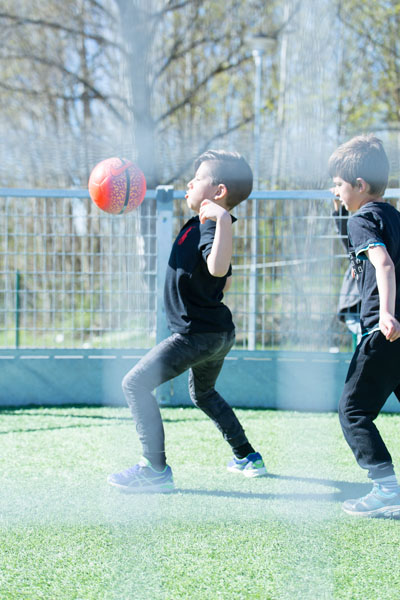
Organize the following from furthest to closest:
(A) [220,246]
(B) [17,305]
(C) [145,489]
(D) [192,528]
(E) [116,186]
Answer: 1. (B) [17,305]
2. (E) [116,186]
3. (C) [145,489]
4. (A) [220,246]
5. (D) [192,528]

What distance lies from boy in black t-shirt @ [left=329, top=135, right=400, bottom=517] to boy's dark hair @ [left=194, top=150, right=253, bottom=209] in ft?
1.35

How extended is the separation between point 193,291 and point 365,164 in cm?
81

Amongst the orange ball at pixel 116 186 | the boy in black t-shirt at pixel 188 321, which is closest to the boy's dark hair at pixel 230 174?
the boy in black t-shirt at pixel 188 321

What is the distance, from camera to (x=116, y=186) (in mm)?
3146

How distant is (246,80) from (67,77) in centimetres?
394

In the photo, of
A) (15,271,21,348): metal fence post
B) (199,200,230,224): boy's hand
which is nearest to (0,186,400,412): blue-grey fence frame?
(15,271,21,348): metal fence post

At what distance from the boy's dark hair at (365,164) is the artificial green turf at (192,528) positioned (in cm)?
121

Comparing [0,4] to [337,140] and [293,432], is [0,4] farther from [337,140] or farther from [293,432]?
[293,432]

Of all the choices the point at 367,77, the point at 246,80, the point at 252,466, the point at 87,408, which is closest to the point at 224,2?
the point at 246,80

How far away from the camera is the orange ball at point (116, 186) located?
10.3 feet

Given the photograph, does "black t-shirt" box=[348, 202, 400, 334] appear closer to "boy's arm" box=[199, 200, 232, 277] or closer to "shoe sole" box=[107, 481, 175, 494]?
"boy's arm" box=[199, 200, 232, 277]

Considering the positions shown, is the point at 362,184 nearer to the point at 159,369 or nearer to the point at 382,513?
the point at 159,369

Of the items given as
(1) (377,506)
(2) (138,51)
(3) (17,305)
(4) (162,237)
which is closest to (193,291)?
(1) (377,506)

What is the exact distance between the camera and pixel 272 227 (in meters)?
4.34
